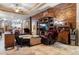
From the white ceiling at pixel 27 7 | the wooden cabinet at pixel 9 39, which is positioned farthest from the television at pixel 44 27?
the wooden cabinet at pixel 9 39

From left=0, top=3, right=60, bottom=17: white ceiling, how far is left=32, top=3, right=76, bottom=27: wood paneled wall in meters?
0.09

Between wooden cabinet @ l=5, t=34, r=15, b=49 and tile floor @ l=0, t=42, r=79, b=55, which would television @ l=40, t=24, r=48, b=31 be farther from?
wooden cabinet @ l=5, t=34, r=15, b=49

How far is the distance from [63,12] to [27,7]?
2.50ft

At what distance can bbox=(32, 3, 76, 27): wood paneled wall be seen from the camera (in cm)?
302

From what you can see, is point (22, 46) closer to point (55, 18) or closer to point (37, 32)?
point (37, 32)

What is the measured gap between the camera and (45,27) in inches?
125

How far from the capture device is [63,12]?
3.08 m

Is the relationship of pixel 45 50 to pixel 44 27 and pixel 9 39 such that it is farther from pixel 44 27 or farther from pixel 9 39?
pixel 9 39

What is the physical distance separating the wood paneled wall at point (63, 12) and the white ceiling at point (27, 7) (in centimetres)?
9

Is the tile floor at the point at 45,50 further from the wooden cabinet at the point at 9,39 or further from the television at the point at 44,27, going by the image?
the television at the point at 44,27

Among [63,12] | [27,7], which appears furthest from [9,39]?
[63,12]

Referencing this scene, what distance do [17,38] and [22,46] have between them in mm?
202

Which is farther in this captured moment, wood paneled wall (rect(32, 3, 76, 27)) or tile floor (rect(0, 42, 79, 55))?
tile floor (rect(0, 42, 79, 55))

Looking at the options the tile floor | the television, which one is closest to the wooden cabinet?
the tile floor
